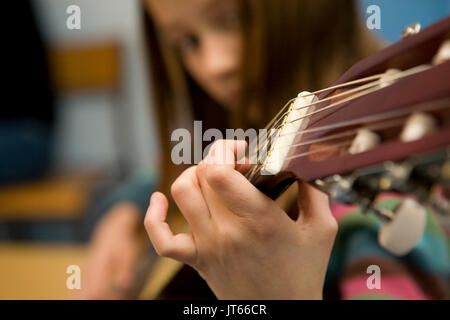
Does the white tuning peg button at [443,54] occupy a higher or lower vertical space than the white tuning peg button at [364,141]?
higher

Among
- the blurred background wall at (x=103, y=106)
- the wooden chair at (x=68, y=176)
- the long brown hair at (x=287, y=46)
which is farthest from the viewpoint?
the blurred background wall at (x=103, y=106)

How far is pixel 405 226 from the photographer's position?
0.23m

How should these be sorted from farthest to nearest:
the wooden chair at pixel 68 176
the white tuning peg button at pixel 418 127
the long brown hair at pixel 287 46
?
the wooden chair at pixel 68 176 → the long brown hair at pixel 287 46 → the white tuning peg button at pixel 418 127

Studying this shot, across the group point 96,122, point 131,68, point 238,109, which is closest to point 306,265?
point 238,109

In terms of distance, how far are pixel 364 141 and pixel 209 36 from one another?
23 centimetres

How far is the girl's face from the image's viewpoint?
1.14 ft

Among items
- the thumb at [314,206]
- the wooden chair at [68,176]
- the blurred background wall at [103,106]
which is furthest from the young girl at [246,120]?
the blurred background wall at [103,106]

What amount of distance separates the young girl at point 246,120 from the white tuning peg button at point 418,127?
76 millimetres

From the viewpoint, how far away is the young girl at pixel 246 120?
22 cm

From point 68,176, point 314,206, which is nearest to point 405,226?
point 314,206

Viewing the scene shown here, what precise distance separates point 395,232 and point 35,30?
4.82ft

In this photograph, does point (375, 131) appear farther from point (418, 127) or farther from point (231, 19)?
point (231, 19)

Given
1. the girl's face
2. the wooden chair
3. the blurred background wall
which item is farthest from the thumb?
the blurred background wall

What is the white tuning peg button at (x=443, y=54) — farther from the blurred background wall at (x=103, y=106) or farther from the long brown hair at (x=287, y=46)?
the blurred background wall at (x=103, y=106)
